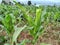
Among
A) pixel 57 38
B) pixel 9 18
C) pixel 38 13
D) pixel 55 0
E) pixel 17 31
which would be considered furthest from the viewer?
pixel 55 0

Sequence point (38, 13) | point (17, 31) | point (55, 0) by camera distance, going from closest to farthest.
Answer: point (17, 31)
point (38, 13)
point (55, 0)

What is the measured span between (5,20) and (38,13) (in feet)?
1.18

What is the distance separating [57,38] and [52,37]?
8 centimetres

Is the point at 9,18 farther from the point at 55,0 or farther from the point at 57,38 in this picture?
the point at 55,0

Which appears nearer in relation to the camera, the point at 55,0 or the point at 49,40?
the point at 49,40

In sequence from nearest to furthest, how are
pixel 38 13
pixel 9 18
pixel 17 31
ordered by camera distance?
1. pixel 17 31
2. pixel 38 13
3. pixel 9 18

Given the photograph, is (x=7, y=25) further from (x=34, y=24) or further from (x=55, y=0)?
(x=55, y=0)

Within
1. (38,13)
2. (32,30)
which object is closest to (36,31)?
(32,30)

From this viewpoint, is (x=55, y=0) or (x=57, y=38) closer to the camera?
(x=57, y=38)

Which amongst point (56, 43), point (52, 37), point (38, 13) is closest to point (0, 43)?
point (38, 13)

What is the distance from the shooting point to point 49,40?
9.63ft

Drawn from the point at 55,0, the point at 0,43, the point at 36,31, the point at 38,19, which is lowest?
the point at 55,0

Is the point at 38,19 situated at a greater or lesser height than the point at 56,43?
greater

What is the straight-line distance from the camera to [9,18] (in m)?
2.12
